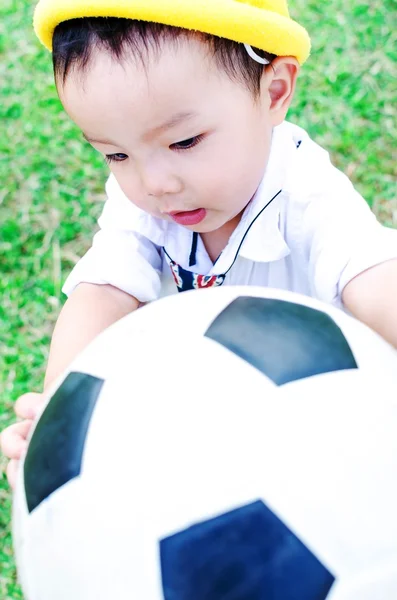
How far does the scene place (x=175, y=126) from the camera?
1.11 m

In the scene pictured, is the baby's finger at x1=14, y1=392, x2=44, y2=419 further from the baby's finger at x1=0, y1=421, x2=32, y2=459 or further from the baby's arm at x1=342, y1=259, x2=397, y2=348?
the baby's arm at x1=342, y1=259, x2=397, y2=348

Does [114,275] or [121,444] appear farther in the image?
[114,275]

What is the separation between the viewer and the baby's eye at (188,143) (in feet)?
3.81

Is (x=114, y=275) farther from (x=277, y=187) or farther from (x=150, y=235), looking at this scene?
(x=277, y=187)

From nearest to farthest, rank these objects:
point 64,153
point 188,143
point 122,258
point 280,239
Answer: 1. point 188,143
2. point 280,239
3. point 122,258
4. point 64,153

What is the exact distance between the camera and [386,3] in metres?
2.60

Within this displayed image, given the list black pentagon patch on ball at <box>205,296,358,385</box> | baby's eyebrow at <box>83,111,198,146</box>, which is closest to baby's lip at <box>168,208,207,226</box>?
baby's eyebrow at <box>83,111,198,146</box>

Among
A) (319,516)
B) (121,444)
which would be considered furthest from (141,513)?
(319,516)

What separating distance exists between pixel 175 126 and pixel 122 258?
51 centimetres

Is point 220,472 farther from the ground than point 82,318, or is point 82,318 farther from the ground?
point 220,472

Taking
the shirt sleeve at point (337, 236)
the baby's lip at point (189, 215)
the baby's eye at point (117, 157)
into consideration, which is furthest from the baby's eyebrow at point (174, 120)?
the shirt sleeve at point (337, 236)

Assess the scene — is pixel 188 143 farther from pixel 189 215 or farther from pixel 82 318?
pixel 82 318

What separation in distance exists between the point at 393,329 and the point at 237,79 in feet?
1.75

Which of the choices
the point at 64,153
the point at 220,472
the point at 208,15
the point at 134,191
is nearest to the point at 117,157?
the point at 134,191
